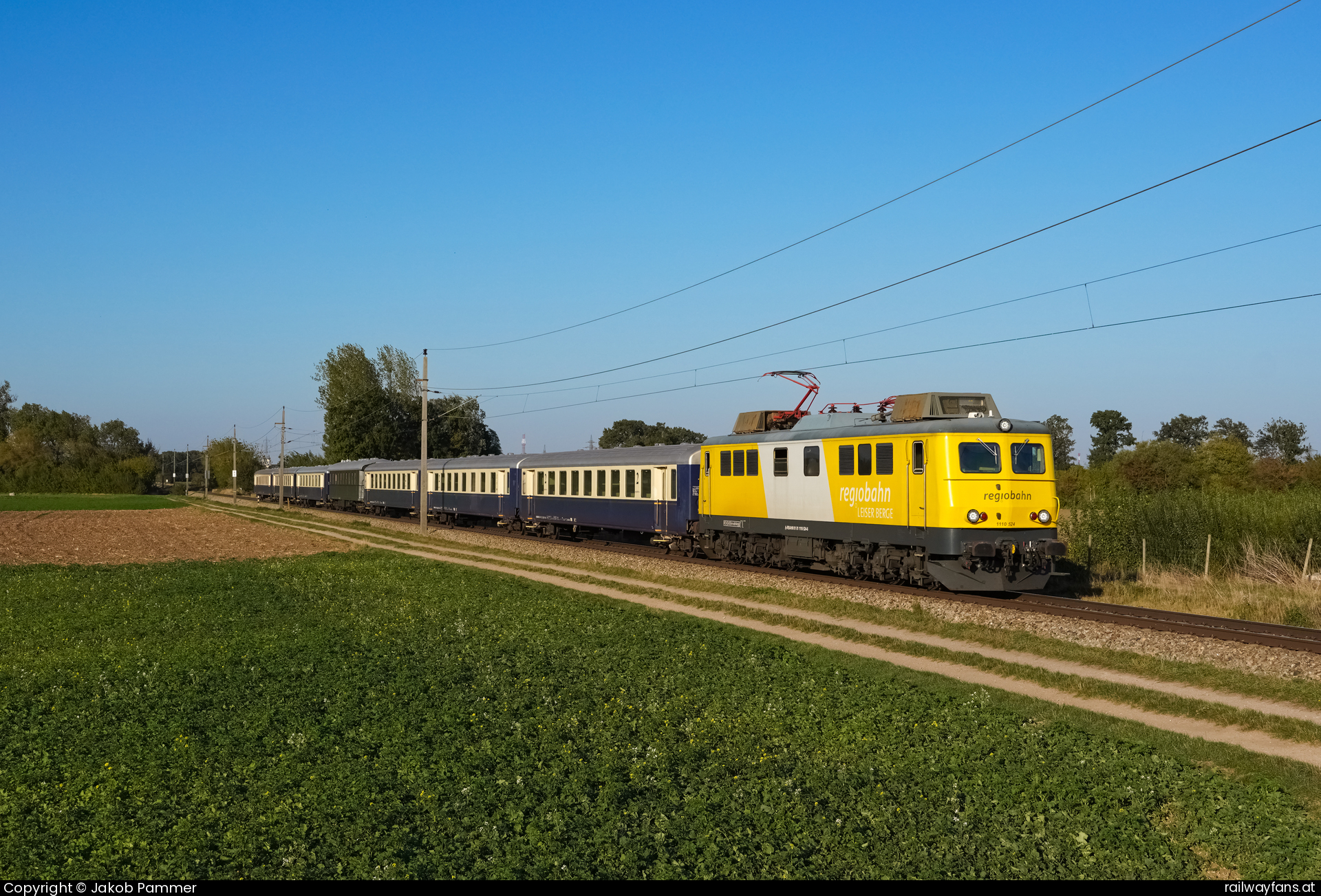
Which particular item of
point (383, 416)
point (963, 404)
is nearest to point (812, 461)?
point (963, 404)


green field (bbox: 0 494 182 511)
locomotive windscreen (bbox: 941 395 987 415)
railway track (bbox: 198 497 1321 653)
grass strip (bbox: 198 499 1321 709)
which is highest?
locomotive windscreen (bbox: 941 395 987 415)

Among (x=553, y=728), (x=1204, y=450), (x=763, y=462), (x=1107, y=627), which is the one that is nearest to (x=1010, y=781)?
(x=553, y=728)

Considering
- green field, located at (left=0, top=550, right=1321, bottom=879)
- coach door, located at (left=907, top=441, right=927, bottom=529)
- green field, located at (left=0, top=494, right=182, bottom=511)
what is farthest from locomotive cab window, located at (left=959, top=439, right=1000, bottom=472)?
green field, located at (left=0, top=494, right=182, bottom=511)

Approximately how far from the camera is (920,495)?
20.7m

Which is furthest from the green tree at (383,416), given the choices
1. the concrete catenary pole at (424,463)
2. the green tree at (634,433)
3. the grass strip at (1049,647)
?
the grass strip at (1049,647)

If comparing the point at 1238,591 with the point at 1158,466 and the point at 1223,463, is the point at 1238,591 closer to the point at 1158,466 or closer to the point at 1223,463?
the point at 1158,466

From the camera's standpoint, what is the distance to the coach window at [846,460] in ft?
74.8

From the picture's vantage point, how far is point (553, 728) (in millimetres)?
11211

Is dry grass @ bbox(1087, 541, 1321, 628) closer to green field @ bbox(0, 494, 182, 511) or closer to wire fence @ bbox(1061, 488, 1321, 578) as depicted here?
wire fence @ bbox(1061, 488, 1321, 578)

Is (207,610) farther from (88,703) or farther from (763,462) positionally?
(763,462)

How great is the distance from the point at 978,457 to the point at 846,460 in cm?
348

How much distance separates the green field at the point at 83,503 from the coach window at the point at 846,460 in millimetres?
76759

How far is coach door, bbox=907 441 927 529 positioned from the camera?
20.6 meters

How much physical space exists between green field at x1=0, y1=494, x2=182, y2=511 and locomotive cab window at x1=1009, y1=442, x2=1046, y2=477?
80.6 metres
